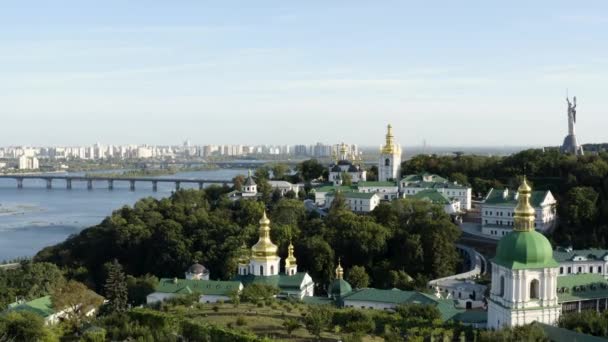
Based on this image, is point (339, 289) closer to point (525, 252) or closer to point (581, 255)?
point (525, 252)

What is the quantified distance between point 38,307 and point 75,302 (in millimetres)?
860

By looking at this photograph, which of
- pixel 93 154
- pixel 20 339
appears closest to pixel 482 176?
pixel 20 339

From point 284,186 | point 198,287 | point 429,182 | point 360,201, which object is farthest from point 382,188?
point 198,287

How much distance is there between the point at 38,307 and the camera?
15812 mm

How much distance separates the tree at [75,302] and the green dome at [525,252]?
870 centimetres

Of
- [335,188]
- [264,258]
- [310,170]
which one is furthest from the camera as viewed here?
[310,170]

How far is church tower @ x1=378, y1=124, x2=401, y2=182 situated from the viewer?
31562mm

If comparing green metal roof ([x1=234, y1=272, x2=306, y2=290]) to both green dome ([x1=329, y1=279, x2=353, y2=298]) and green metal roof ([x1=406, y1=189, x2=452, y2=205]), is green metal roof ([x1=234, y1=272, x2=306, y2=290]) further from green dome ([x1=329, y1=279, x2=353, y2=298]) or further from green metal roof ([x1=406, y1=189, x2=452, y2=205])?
green metal roof ([x1=406, y1=189, x2=452, y2=205])

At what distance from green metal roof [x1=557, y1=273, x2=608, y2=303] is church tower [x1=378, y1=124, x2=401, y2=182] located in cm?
1592

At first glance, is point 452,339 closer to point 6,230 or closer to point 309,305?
point 309,305

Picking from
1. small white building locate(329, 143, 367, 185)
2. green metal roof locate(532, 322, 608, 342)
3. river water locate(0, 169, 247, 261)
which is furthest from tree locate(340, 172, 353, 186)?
green metal roof locate(532, 322, 608, 342)

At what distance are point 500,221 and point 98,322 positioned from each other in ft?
45.4

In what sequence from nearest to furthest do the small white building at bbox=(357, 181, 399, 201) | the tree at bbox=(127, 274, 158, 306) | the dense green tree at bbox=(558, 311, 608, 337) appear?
the dense green tree at bbox=(558, 311, 608, 337), the tree at bbox=(127, 274, 158, 306), the small white building at bbox=(357, 181, 399, 201)

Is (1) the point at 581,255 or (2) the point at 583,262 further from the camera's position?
(1) the point at 581,255
